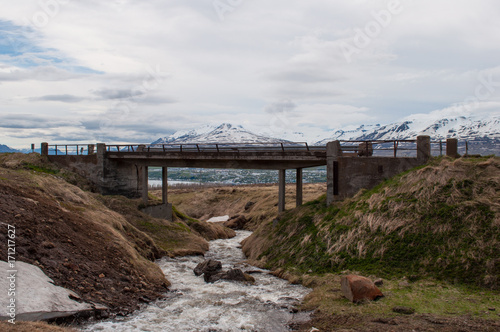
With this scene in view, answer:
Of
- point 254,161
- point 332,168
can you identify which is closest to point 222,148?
point 254,161

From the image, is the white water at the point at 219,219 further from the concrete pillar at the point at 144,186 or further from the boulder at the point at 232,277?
the boulder at the point at 232,277

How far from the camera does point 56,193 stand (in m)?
22.7

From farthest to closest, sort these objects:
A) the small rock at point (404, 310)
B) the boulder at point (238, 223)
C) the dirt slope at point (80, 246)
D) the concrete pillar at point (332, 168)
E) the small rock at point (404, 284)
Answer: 1. the boulder at point (238, 223)
2. the concrete pillar at point (332, 168)
3. the small rock at point (404, 284)
4. the dirt slope at point (80, 246)
5. the small rock at point (404, 310)

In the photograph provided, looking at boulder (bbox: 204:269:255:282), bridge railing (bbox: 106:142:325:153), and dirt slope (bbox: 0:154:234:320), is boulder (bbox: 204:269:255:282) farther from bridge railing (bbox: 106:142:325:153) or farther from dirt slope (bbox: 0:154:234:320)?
bridge railing (bbox: 106:142:325:153)

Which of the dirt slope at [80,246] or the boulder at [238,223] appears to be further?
the boulder at [238,223]

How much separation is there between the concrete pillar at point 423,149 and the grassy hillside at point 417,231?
4.22 feet

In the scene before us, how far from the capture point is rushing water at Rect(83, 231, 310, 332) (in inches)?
480

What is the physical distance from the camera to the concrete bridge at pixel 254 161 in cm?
2375

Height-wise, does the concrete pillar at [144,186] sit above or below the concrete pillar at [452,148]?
below

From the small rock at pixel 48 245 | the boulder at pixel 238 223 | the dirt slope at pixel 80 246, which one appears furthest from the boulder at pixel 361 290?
the boulder at pixel 238 223

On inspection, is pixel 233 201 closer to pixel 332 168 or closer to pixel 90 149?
pixel 90 149

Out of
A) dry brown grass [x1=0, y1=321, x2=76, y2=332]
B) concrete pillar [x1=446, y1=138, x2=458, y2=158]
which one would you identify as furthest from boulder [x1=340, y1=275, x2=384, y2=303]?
concrete pillar [x1=446, y1=138, x2=458, y2=158]

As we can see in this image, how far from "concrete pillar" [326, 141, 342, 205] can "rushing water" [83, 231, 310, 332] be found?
756 cm

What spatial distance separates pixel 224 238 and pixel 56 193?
17.7 metres
